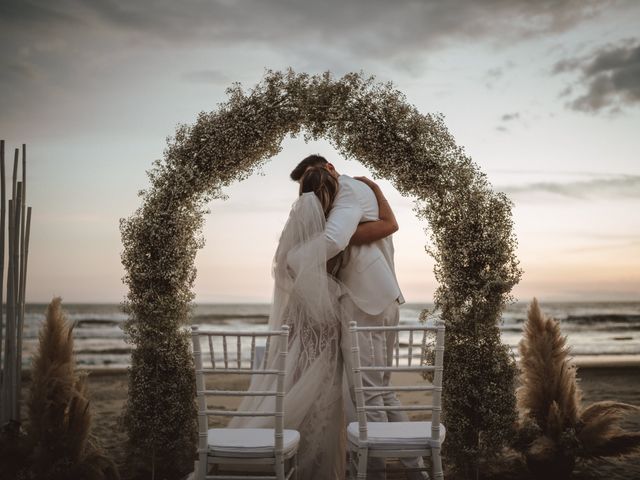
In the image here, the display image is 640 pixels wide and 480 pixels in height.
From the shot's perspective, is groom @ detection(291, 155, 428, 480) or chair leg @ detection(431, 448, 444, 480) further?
groom @ detection(291, 155, 428, 480)

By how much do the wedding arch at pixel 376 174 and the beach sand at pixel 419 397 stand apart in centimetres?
45

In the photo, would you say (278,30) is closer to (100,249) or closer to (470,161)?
(470,161)

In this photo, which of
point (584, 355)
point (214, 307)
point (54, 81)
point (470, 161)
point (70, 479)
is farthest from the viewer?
point (214, 307)

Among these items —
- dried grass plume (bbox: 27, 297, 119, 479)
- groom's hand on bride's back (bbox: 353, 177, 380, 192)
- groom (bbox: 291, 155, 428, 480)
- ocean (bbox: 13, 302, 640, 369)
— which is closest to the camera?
dried grass plume (bbox: 27, 297, 119, 479)

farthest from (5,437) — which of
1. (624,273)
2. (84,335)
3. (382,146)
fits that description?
(84,335)

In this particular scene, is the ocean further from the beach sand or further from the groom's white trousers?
the groom's white trousers

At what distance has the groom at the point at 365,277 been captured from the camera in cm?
392

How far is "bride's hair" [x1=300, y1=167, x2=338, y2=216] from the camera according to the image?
13.5ft

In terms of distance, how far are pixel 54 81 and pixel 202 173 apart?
329cm

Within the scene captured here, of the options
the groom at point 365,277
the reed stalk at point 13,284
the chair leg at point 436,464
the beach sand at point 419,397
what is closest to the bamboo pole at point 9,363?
the reed stalk at point 13,284

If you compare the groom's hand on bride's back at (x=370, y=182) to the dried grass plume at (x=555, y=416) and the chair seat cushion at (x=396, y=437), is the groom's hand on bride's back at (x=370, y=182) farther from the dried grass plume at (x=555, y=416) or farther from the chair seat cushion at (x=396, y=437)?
the chair seat cushion at (x=396, y=437)

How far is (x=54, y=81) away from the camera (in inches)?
263

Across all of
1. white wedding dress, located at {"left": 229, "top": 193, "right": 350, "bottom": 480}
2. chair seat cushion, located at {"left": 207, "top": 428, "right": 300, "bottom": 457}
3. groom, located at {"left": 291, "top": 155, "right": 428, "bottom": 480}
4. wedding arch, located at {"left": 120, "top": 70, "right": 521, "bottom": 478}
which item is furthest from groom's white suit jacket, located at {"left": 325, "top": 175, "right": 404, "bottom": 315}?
chair seat cushion, located at {"left": 207, "top": 428, "right": 300, "bottom": 457}

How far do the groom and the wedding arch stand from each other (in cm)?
46
